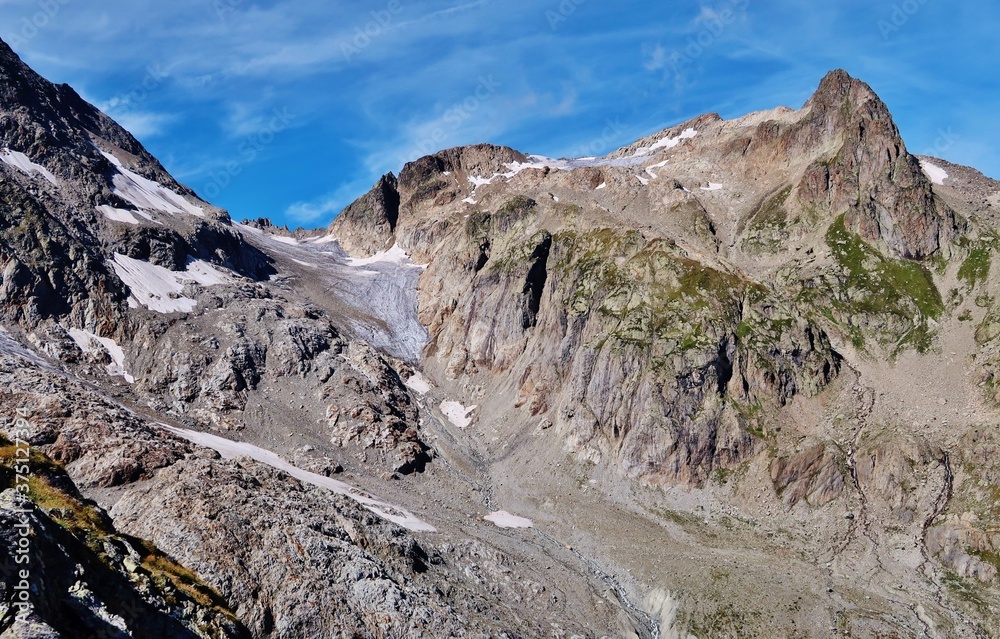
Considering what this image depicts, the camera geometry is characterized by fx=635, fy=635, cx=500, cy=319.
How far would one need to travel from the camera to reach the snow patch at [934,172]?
158500mm

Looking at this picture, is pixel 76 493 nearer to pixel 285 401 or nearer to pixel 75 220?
pixel 285 401

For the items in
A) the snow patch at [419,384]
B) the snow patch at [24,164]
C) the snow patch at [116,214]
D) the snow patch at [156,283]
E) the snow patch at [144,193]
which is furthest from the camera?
the snow patch at [144,193]

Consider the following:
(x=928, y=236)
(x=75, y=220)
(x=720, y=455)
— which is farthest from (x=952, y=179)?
(x=75, y=220)

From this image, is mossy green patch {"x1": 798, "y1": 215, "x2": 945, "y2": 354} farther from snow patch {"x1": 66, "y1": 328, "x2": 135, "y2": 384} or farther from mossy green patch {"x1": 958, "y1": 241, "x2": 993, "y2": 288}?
snow patch {"x1": 66, "y1": 328, "x2": 135, "y2": 384}

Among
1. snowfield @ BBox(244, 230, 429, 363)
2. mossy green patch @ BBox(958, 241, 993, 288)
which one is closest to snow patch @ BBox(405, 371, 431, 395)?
snowfield @ BBox(244, 230, 429, 363)

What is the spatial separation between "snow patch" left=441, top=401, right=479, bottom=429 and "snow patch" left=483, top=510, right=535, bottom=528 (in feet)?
96.5

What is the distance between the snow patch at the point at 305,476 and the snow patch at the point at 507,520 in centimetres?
1481

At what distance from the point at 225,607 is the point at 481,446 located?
8038cm

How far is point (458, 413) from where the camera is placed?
130 m

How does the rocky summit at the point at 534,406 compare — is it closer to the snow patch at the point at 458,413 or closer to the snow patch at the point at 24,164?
the snow patch at the point at 458,413

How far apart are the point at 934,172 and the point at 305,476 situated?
6652 inches

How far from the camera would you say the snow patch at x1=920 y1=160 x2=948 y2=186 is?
6240 inches

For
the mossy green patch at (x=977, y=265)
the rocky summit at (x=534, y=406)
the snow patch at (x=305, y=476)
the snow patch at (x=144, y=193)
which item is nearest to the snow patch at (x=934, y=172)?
the rocky summit at (x=534, y=406)

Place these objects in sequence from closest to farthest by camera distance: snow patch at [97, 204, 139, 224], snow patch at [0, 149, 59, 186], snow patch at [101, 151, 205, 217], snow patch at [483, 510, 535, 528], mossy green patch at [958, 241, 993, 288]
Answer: snow patch at [483, 510, 535, 528]
mossy green patch at [958, 241, 993, 288]
snow patch at [0, 149, 59, 186]
snow patch at [97, 204, 139, 224]
snow patch at [101, 151, 205, 217]
